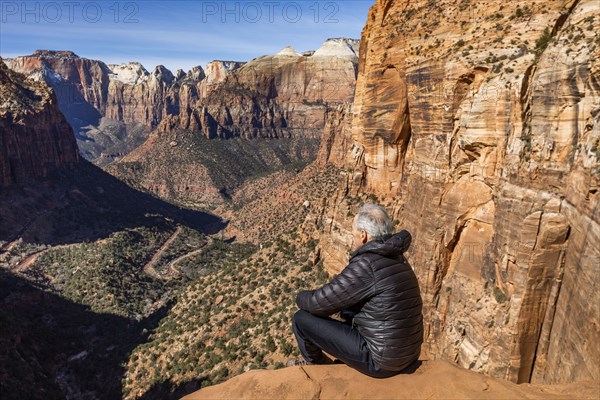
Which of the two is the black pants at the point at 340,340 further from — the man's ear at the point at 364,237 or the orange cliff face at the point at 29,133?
the orange cliff face at the point at 29,133

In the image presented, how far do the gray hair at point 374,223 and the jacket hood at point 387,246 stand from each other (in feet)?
0.44

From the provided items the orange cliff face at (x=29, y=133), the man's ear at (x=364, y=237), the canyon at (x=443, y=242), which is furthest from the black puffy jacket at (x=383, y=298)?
the orange cliff face at (x=29, y=133)

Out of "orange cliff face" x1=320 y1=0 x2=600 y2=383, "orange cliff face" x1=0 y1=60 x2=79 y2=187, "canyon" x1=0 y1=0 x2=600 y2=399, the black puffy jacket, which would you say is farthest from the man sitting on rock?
"orange cliff face" x1=0 y1=60 x2=79 y2=187

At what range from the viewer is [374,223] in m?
7.62

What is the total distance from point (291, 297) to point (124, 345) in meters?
23.1

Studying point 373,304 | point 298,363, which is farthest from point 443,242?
point 373,304

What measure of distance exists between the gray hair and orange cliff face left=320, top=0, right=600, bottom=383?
10.7 meters

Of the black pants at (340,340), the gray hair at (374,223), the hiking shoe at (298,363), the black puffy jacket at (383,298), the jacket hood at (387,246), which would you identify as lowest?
the hiking shoe at (298,363)

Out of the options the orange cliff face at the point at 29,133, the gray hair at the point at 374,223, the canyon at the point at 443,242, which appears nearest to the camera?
the gray hair at the point at 374,223

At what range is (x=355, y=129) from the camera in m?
39.8

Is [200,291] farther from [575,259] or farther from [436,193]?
[575,259]

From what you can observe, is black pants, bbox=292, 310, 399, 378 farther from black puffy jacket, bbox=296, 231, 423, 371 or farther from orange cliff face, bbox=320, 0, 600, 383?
orange cliff face, bbox=320, 0, 600, 383

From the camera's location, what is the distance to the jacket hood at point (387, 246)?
724cm

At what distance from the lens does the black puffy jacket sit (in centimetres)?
729
